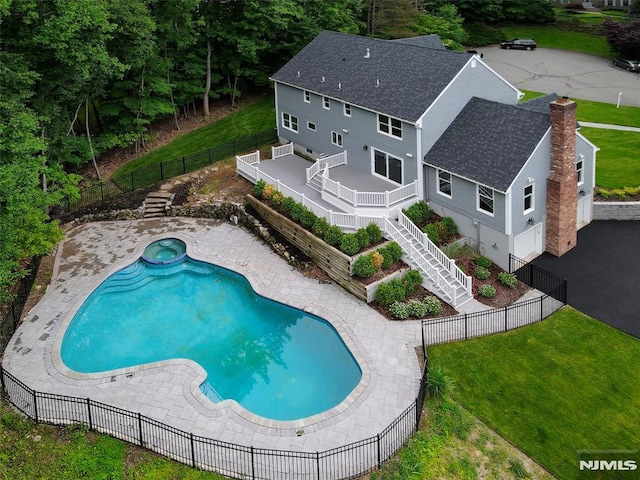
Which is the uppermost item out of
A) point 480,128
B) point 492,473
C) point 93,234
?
point 480,128

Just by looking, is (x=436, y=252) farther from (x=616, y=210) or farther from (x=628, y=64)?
(x=628, y=64)

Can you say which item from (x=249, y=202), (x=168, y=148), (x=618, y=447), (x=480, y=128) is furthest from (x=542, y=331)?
(x=168, y=148)

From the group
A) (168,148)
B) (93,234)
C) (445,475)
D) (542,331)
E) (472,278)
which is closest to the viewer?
(445,475)

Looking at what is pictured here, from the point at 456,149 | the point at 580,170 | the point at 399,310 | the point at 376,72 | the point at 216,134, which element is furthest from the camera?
the point at 216,134

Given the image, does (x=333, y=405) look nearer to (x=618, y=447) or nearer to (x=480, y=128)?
(x=618, y=447)

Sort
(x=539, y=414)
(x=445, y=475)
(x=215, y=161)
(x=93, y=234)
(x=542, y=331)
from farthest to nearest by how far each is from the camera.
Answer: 1. (x=215, y=161)
2. (x=93, y=234)
3. (x=542, y=331)
4. (x=539, y=414)
5. (x=445, y=475)

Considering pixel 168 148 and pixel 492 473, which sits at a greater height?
pixel 168 148

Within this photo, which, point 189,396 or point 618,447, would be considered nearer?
point 618,447

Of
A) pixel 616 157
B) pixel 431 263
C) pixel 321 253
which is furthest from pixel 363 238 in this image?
pixel 616 157
